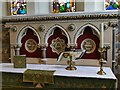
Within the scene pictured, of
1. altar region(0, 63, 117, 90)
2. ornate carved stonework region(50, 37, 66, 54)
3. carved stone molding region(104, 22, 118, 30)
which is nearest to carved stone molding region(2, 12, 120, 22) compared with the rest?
carved stone molding region(104, 22, 118, 30)

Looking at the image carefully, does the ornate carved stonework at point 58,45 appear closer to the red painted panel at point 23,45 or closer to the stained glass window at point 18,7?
the red painted panel at point 23,45

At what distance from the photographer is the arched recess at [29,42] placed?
86.5 inches

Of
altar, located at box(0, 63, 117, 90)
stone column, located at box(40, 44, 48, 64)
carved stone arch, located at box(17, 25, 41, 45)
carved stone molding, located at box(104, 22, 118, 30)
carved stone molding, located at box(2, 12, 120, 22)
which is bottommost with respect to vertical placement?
altar, located at box(0, 63, 117, 90)

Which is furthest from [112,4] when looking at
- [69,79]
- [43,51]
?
[69,79]

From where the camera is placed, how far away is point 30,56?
2.23 m

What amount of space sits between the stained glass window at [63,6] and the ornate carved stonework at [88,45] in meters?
0.47

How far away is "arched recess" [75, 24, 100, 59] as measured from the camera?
1980 mm

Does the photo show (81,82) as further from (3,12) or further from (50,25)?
(3,12)

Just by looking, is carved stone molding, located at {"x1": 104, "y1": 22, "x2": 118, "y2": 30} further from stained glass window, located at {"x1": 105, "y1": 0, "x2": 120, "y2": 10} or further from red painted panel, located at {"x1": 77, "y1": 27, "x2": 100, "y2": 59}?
stained glass window, located at {"x1": 105, "y1": 0, "x2": 120, "y2": 10}

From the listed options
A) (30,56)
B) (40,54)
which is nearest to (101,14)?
(40,54)

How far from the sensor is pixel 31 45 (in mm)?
2229

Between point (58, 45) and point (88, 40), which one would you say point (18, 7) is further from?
point (88, 40)

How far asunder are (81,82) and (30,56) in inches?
36.7

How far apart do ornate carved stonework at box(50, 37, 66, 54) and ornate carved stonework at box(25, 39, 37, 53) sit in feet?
0.76
